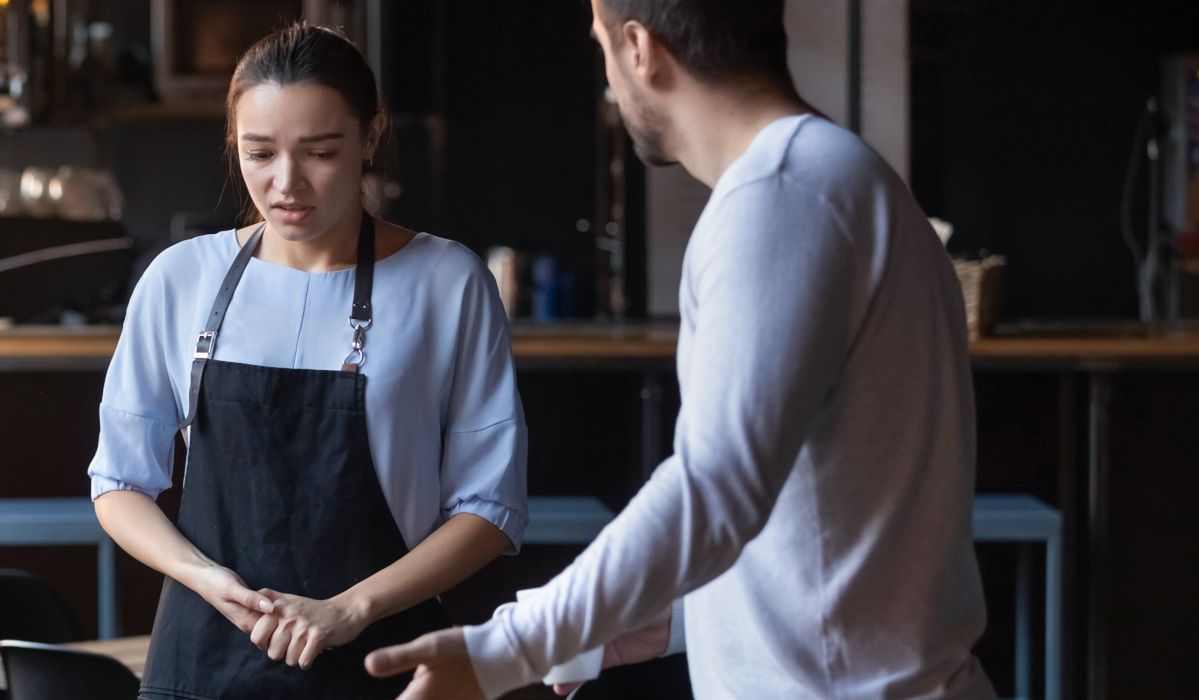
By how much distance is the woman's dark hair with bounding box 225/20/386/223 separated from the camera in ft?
4.73

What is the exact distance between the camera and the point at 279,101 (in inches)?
56.2

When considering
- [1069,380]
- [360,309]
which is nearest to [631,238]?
[1069,380]

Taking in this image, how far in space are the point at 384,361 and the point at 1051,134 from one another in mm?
4496

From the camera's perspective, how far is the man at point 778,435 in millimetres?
969

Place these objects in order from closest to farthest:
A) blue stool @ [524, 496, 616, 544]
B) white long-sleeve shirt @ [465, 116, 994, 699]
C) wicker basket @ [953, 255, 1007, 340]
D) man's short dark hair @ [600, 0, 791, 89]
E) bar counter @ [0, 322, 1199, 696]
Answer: white long-sleeve shirt @ [465, 116, 994, 699] → man's short dark hair @ [600, 0, 791, 89] → blue stool @ [524, 496, 616, 544] → bar counter @ [0, 322, 1199, 696] → wicker basket @ [953, 255, 1007, 340]

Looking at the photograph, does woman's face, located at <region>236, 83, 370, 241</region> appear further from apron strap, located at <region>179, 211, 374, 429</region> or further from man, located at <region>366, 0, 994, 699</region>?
man, located at <region>366, 0, 994, 699</region>

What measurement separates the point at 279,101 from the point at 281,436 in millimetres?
346

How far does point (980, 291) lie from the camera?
337 centimetres

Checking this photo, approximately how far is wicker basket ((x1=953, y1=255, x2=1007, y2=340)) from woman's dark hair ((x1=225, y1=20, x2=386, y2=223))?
2.10 m

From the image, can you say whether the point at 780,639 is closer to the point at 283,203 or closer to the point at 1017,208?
the point at 283,203

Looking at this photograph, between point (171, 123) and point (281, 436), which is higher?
point (171, 123)

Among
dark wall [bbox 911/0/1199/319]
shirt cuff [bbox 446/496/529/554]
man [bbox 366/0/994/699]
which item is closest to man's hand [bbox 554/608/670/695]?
man [bbox 366/0/994/699]

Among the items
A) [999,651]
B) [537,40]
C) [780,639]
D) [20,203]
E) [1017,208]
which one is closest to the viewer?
[780,639]

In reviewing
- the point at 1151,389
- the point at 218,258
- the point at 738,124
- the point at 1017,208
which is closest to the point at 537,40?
the point at 1017,208
